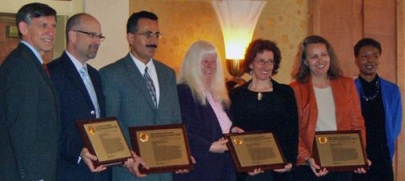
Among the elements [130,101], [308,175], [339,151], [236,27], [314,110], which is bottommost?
[308,175]

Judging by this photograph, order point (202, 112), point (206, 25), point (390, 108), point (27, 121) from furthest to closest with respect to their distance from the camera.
A: point (206, 25) → point (390, 108) → point (202, 112) → point (27, 121)

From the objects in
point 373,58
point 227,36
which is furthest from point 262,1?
point 373,58

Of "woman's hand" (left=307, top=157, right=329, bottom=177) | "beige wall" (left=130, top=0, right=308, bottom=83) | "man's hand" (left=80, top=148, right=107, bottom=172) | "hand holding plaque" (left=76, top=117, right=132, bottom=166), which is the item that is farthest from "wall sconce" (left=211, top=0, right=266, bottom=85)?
"man's hand" (left=80, top=148, right=107, bottom=172)

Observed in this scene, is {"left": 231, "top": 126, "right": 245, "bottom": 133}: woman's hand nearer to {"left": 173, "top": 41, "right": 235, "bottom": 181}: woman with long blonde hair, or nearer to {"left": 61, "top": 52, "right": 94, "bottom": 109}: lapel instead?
{"left": 173, "top": 41, "right": 235, "bottom": 181}: woman with long blonde hair

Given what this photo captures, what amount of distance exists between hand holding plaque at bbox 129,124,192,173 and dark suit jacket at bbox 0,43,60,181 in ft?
2.03

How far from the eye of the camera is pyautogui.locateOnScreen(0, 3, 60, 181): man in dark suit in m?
3.36

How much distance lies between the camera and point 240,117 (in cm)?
457

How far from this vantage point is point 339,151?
4.54 meters

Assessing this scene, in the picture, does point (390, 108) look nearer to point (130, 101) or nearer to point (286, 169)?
point (286, 169)

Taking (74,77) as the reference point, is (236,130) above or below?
below

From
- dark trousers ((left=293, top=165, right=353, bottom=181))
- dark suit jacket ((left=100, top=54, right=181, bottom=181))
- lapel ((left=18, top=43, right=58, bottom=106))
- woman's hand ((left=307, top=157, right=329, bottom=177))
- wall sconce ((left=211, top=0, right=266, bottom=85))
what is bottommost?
dark trousers ((left=293, top=165, right=353, bottom=181))

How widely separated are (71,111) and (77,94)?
0.09 m

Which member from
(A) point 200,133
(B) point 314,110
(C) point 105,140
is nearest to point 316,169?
(B) point 314,110

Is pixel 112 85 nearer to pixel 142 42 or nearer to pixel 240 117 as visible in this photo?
pixel 142 42
